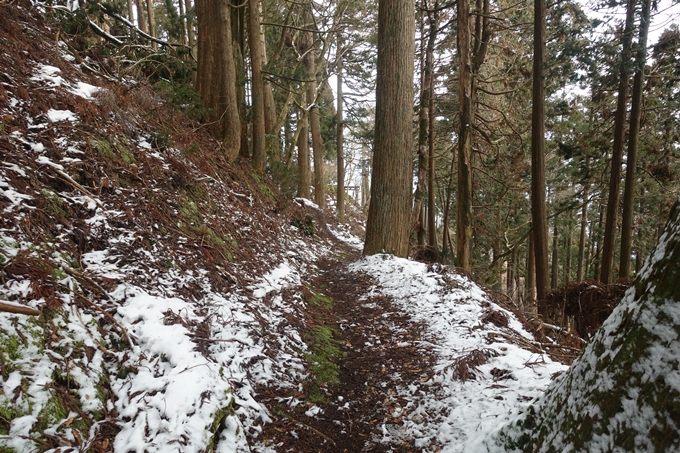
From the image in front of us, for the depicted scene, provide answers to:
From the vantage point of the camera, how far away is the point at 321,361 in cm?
337

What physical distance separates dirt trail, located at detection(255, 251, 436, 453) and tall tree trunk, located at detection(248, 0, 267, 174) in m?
5.29

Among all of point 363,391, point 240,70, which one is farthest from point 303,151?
point 363,391

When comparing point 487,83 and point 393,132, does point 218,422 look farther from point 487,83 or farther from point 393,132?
point 487,83

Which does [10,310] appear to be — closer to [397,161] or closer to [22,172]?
[22,172]

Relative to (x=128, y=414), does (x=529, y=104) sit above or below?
above

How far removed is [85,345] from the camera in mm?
2180

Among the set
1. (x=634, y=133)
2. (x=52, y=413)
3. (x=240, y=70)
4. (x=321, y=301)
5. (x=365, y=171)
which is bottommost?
(x=321, y=301)

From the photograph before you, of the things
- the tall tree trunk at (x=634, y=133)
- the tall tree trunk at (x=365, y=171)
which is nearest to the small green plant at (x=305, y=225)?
the tall tree trunk at (x=634, y=133)

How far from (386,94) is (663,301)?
20.8ft

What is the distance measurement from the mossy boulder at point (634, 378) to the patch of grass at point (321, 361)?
1863 millimetres

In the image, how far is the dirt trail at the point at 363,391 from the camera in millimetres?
2404

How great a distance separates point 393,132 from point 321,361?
188 inches

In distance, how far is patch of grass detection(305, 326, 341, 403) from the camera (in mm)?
2943

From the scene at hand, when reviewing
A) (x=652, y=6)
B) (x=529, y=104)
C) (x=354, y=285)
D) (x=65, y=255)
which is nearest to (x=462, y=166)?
(x=354, y=285)
